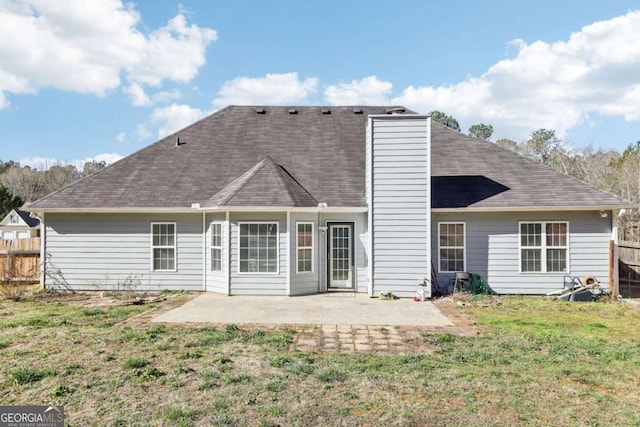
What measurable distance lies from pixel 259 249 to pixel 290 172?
3245mm

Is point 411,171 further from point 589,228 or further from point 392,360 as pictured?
point 392,360

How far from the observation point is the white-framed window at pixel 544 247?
11211 mm

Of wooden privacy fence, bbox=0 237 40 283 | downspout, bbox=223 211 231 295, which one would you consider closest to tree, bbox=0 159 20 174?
wooden privacy fence, bbox=0 237 40 283

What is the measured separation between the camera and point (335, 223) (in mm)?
11773

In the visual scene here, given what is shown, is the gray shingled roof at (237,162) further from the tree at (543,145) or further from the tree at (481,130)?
the tree at (481,130)

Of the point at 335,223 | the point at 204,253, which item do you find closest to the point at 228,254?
the point at 204,253

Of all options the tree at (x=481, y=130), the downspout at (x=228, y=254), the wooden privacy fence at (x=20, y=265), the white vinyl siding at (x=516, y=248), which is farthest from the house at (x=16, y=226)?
the tree at (x=481, y=130)

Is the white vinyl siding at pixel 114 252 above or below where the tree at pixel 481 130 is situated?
below

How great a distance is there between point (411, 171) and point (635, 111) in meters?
30.5

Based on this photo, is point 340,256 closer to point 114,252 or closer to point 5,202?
point 114,252

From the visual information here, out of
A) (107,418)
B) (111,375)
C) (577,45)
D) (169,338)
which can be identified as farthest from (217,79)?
(577,45)

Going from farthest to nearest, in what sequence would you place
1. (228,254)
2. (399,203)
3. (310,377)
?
(228,254), (399,203), (310,377)

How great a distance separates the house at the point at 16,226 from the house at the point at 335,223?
32478mm

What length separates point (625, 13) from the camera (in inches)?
484
